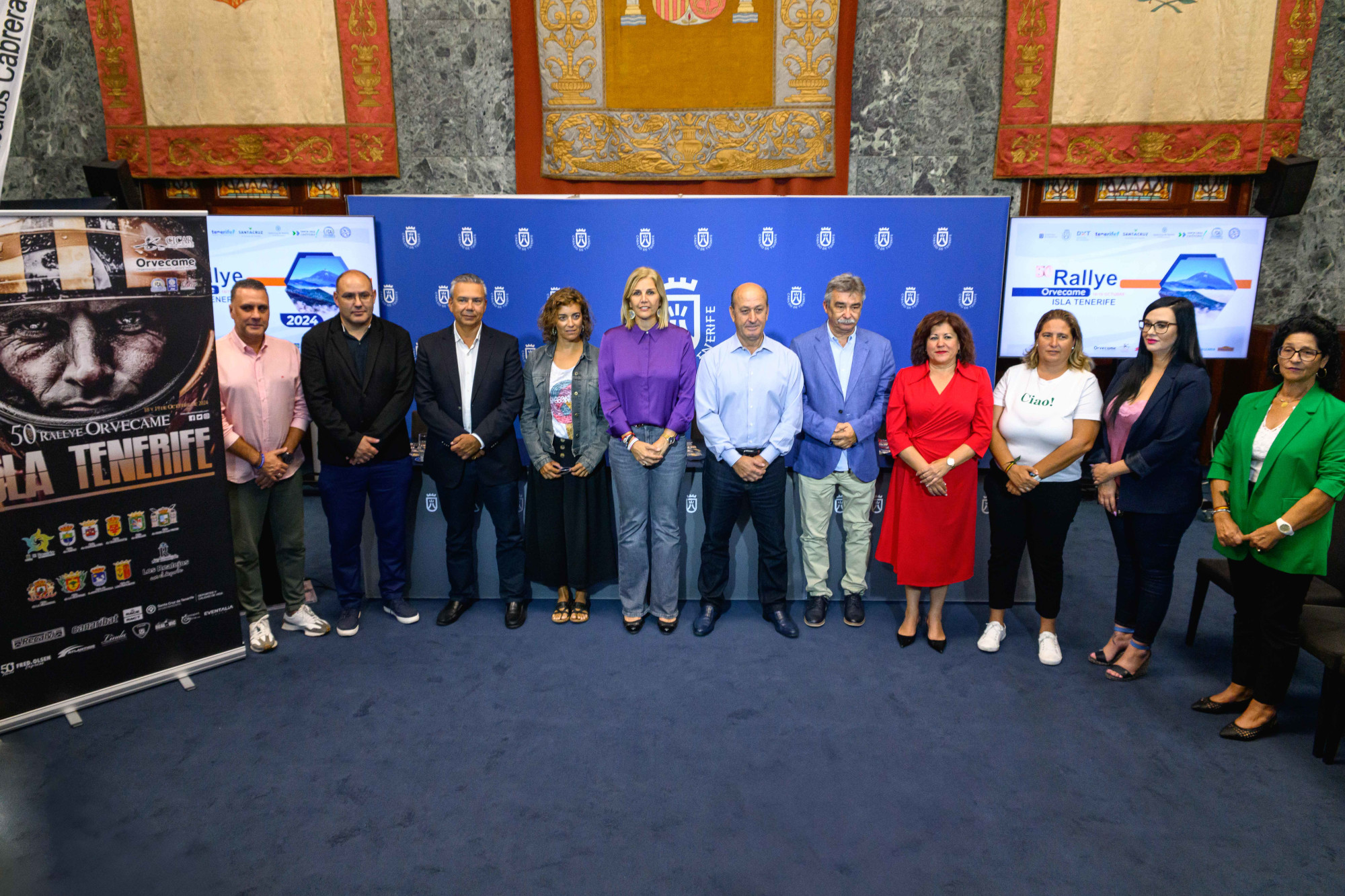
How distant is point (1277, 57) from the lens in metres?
5.09

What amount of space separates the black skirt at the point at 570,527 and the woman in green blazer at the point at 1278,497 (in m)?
2.54

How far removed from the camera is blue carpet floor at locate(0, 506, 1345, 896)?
7.28 feet

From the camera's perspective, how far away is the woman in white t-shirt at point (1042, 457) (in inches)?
125

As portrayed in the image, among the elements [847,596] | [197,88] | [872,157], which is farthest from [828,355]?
[197,88]

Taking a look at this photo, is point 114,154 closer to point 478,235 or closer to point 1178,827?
point 478,235

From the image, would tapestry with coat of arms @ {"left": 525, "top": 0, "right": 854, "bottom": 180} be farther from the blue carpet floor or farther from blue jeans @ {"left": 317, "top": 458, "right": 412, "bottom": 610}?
the blue carpet floor

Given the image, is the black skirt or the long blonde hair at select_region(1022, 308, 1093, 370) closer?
the long blonde hair at select_region(1022, 308, 1093, 370)

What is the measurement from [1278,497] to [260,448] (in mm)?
4058

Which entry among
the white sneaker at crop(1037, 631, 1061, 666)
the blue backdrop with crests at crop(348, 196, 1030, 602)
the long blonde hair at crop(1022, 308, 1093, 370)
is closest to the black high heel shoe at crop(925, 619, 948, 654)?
the white sneaker at crop(1037, 631, 1061, 666)

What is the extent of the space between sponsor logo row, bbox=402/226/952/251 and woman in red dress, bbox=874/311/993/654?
0.81 meters

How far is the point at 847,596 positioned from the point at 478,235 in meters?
2.66

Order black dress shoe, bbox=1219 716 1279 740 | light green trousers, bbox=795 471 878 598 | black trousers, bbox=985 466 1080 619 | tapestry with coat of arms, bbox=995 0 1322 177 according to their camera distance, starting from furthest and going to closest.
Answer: tapestry with coat of arms, bbox=995 0 1322 177 → light green trousers, bbox=795 471 878 598 → black trousers, bbox=985 466 1080 619 → black dress shoe, bbox=1219 716 1279 740

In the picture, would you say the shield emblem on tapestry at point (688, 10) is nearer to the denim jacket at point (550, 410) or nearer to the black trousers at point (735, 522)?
the denim jacket at point (550, 410)

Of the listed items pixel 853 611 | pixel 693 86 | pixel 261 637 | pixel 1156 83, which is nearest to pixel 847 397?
pixel 853 611
